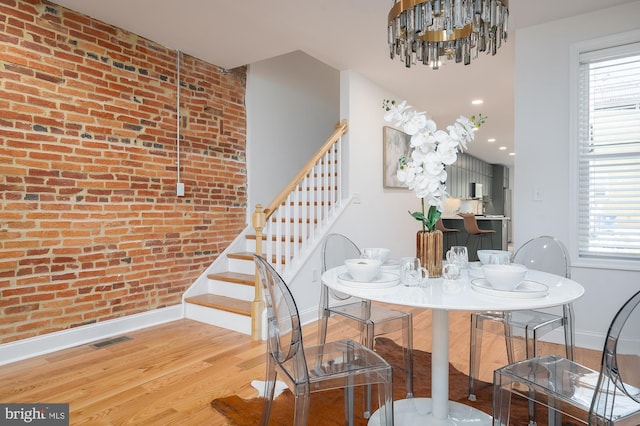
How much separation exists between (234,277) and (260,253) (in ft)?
2.33

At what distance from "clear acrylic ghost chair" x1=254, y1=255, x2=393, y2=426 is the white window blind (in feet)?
7.87

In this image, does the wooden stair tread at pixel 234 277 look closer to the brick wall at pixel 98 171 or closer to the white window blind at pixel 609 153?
the brick wall at pixel 98 171

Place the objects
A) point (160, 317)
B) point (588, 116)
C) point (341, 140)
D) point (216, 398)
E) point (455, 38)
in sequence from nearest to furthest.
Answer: point (455, 38), point (216, 398), point (588, 116), point (160, 317), point (341, 140)

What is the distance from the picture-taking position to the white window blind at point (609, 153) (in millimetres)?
2922

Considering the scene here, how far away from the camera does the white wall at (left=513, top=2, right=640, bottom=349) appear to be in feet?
9.76

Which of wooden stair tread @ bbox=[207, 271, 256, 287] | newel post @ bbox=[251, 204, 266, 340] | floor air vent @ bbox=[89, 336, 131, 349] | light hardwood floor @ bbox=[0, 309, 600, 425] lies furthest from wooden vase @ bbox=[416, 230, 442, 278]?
floor air vent @ bbox=[89, 336, 131, 349]

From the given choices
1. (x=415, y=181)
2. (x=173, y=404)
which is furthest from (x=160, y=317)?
(x=415, y=181)

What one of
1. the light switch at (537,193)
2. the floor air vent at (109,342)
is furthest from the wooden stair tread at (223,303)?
the light switch at (537,193)

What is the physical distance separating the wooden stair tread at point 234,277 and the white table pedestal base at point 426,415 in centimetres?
193

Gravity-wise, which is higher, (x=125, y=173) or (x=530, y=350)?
(x=125, y=173)

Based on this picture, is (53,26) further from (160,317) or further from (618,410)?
(618,410)

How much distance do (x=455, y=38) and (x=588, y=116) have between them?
5.73ft

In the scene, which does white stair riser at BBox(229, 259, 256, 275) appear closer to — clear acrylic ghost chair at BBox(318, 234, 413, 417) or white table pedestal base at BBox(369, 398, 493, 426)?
clear acrylic ghost chair at BBox(318, 234, 413, 417)

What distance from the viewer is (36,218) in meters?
2.82
